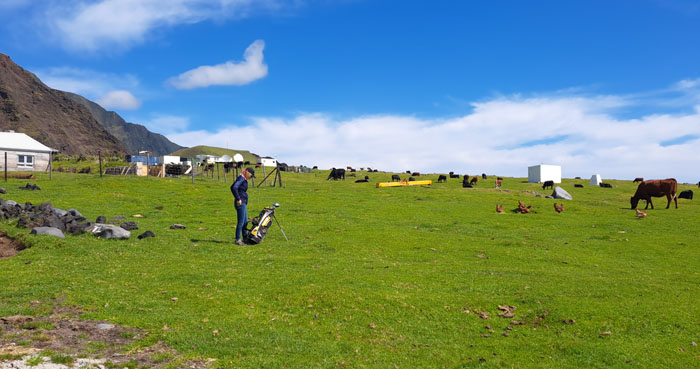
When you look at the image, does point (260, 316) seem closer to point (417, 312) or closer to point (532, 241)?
point (417, 312)

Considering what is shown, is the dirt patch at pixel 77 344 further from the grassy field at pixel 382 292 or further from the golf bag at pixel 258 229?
the golf bag at pixel 258 229

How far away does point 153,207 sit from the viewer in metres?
33.9

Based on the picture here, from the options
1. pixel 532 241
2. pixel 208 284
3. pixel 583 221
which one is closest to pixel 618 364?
pixel 208 284

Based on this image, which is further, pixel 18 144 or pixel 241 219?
pixel 18 144

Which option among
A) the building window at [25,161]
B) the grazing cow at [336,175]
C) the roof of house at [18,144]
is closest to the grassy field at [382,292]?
the grazing cow at [336,175]

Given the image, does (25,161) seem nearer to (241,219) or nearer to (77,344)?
(241,219)

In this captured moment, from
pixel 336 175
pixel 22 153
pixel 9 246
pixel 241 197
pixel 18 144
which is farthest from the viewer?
pixel 336 175

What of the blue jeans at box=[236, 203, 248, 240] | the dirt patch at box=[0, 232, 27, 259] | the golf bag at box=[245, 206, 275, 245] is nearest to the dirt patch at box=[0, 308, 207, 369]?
the dirt patch at box=[0, 232, 27, 259]

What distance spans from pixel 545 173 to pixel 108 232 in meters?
75.2

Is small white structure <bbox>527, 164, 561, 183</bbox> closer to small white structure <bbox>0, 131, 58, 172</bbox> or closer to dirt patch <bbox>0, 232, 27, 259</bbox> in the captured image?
small white structure <bbox>0, 131, 58, 172</bbox>

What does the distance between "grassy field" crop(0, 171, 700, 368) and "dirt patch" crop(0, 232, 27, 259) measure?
0.42 metres

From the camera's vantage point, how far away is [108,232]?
69.8ft

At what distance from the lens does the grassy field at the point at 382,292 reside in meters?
9.99

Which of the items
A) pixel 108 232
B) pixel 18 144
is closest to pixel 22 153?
pixel 18 144
